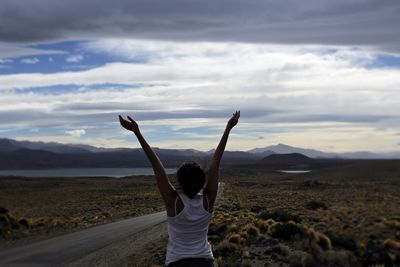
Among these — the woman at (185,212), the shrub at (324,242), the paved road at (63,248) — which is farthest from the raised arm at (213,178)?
the shrub at (324,242)

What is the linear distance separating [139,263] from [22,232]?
37.1 feet

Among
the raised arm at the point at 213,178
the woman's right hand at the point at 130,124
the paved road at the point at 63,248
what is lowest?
the paved road at the point at 63,248

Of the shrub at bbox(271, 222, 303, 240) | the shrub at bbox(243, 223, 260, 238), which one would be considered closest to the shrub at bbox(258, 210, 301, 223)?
the shrub at bbox(243, 223, 260, 238)

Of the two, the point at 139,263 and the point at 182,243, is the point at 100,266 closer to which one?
the point at 139,263

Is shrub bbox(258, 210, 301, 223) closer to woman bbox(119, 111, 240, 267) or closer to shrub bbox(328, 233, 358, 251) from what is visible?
shrub bbox(328, 233, 358, 251)

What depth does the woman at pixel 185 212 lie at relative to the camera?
4465 millimetres

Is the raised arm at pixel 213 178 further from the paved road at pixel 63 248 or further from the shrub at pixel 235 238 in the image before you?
the shrub at pixel 235 238

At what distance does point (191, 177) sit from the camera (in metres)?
4.50

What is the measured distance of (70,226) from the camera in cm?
2619

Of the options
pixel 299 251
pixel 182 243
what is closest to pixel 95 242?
pixel 299 251

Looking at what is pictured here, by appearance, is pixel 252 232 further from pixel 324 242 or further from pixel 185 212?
pixel 185 212

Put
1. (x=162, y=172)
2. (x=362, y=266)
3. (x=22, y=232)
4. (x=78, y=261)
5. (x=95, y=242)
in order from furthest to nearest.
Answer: (x=22, y=232), (x=95, y=242), (x=78, y=261), (x=362, y=266), (x=162, y=172)

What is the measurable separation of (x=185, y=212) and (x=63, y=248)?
45.2ft

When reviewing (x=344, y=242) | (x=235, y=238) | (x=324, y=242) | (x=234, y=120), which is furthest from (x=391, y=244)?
(x=234, y=120)
